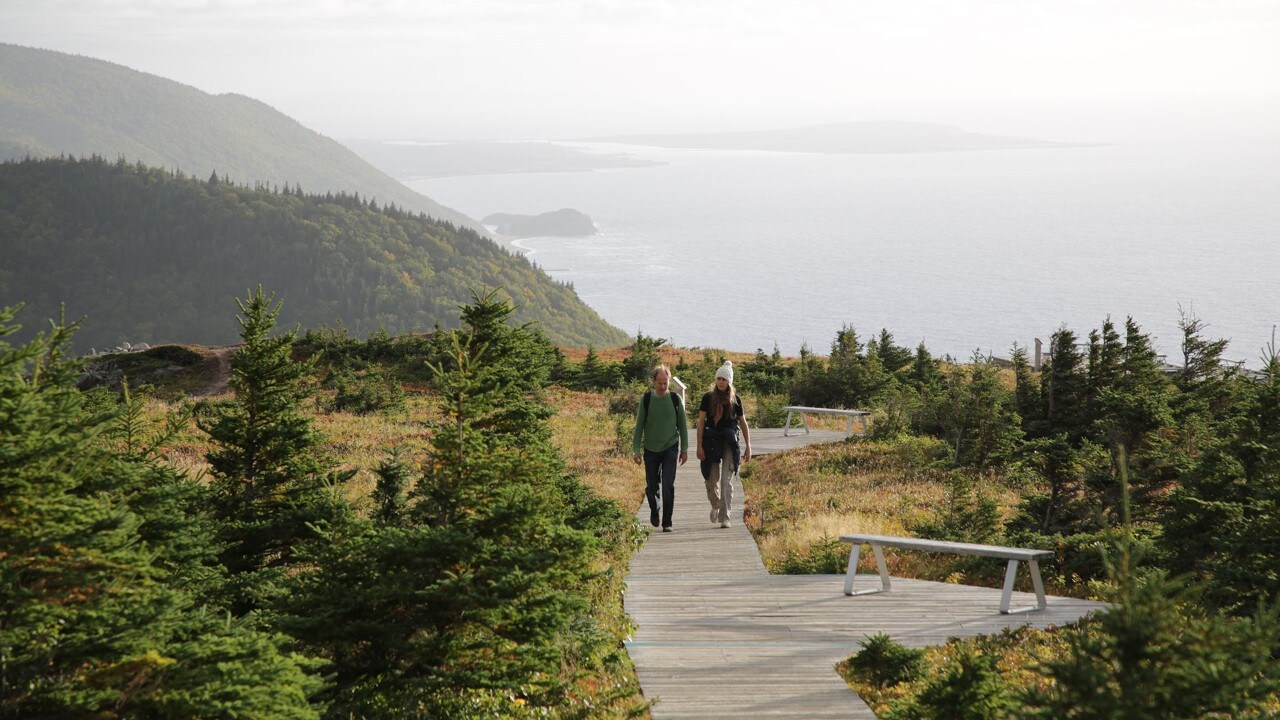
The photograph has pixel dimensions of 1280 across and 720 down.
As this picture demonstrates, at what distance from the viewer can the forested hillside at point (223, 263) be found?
543ft

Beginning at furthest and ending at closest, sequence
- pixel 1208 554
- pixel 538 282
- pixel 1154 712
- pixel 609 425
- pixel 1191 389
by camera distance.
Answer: pixel 538 282
pixel 609 425
pixel 1191 389
pixel 1208 554
pixel 1154 712

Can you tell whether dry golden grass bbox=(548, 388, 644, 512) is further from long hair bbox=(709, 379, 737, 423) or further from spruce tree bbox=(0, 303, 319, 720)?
spruce tree bbox=(0, 303, 319, 720)

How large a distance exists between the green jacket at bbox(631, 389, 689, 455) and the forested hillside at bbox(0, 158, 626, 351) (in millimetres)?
141511

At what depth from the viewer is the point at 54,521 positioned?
201 inches

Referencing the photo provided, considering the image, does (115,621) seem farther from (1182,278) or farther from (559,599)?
(1182,278)

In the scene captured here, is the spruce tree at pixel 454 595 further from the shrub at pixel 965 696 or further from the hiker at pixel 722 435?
the hiker at pixel 722 435

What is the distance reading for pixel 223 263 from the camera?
18200cm

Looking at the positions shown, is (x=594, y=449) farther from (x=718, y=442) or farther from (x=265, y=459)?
(x=265, y=459)

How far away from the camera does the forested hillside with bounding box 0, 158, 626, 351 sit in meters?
166

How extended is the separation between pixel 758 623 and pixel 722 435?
12.0 ft

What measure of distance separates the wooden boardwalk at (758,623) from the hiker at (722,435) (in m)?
0.80

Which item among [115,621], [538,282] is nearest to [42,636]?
[115,621]

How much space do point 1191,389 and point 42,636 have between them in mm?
22340

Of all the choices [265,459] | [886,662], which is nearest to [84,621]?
[265,459]
